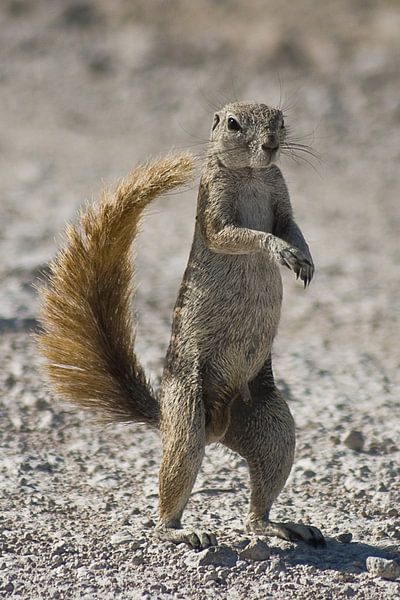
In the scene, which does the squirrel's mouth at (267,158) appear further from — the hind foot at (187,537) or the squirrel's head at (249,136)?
the hind foot at (187,537)

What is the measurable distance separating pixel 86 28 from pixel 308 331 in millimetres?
7674

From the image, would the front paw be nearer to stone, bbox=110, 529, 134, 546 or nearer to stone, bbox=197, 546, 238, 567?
stone, bbox=197, 546, 238, 567

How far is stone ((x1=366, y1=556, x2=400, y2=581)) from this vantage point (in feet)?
12.4

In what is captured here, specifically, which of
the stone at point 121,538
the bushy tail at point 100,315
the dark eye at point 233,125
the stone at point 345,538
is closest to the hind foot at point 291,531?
the stone at point 345,538

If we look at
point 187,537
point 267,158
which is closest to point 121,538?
point 187,537

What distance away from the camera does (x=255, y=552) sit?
389cm

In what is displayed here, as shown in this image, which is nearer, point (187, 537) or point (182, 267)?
point (187, 537)

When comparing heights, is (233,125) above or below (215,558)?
above

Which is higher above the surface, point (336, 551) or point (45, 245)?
point (45, 245)

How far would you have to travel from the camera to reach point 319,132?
442 inches

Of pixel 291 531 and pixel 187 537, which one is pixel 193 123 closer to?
pixel 291 531

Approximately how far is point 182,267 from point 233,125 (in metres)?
4.00

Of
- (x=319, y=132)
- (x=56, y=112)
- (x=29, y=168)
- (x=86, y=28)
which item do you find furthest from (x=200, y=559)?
(x=86, y=28)

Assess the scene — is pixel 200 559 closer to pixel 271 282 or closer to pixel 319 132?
pixel 271 282
